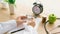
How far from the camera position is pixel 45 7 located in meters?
1.24

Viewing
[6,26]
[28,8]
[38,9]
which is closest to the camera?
[6,26]

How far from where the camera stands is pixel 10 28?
932 mm

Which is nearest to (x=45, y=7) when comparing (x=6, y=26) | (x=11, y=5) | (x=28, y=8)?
(x=28, y=8)

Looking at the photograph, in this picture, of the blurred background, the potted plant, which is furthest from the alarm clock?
the potted plant

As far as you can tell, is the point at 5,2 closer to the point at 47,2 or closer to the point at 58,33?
the point at 47,2

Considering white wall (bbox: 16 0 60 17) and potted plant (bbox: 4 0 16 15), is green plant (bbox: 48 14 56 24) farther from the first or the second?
potted plant (bbox: 4 0 16 15)

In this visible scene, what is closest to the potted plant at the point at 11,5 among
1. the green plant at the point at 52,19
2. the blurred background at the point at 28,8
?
the blurred background at the point at 28,8

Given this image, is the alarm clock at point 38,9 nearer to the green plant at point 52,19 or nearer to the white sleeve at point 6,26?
the green plant at point 52,19

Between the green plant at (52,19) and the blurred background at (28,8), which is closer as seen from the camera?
the green plant at (52,19)

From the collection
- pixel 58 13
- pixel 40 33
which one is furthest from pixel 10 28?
pixel 58 13

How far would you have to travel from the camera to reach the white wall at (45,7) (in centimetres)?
117

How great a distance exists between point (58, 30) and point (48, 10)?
0.29 metres

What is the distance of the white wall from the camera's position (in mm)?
Answer: 1173

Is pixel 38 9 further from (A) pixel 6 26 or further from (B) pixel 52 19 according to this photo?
(A) pixel 6 26
